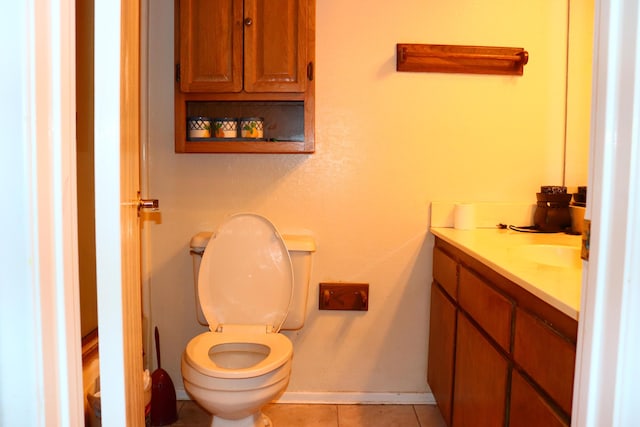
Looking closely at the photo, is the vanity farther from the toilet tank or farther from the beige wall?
the toilet tank

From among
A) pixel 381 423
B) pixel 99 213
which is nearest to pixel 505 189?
pixel 381 423

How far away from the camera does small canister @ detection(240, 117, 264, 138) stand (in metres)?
1.91

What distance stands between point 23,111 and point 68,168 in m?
0.08

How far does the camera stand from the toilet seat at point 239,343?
147cm

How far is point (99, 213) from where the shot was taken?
22.0 inches

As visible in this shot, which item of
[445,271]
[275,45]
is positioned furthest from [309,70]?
[445,271]

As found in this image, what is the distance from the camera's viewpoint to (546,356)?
3.20ft

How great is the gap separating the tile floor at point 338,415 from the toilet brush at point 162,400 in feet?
0.18

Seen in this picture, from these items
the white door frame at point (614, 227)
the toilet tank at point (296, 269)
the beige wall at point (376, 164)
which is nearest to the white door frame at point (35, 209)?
the white door frame at point (614, 227)

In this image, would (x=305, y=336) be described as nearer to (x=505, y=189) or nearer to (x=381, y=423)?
(x=381, y=423)

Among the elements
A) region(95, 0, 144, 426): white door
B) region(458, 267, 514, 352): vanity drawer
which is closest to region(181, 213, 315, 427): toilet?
region(458, 267, 514, 352): vanity drawer

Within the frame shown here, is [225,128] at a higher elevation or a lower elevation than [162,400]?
higher

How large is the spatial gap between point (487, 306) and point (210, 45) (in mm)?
1450

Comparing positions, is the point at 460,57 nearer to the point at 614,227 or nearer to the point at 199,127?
the point at 199,127
